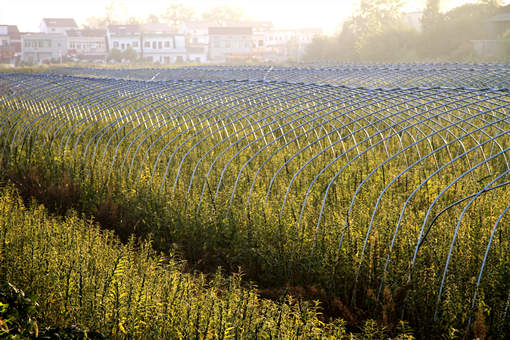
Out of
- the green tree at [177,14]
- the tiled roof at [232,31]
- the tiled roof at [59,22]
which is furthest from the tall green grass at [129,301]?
the green tree at [177,14]

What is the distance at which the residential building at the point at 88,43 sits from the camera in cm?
9070

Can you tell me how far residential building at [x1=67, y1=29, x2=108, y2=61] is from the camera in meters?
90.7

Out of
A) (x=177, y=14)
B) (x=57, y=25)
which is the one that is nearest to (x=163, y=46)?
(x=57, y=25)

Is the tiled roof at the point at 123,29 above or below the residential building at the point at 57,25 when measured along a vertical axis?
below

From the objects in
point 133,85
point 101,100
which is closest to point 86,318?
point 101,100

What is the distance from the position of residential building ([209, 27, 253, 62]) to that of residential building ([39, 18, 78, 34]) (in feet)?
119

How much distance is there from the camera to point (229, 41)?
91.9 meters

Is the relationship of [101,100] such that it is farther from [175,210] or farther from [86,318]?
[86,318]

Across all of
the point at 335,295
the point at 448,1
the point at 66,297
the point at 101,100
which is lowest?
the point at 335,295

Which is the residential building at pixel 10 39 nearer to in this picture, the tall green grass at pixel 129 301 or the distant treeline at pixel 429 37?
the distant treeline at pixel 429 37

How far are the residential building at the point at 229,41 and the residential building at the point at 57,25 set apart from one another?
3615 centimetres

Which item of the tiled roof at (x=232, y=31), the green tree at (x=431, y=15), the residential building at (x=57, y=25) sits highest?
the residential building at (x=57, y=25)

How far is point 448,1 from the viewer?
57.6 meters

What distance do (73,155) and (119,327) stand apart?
6.53 m
